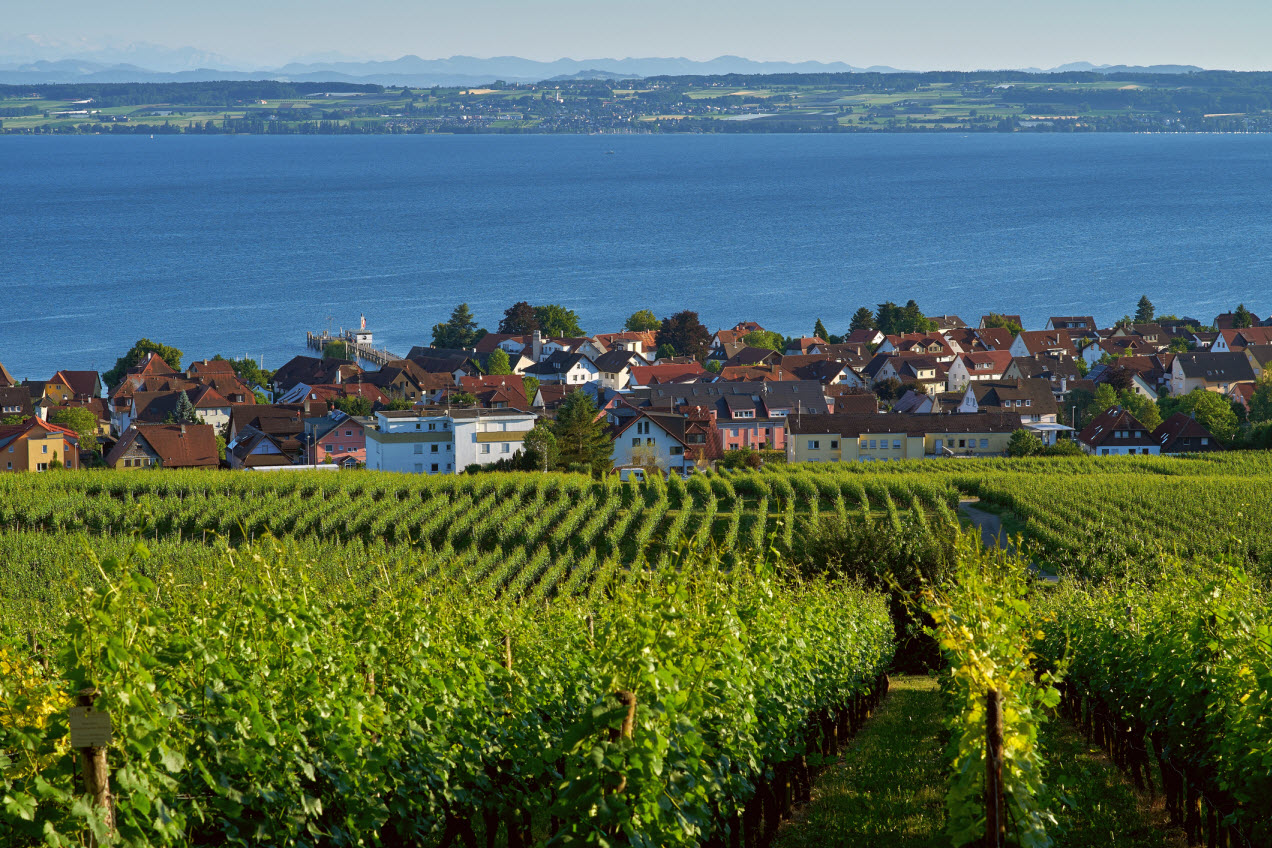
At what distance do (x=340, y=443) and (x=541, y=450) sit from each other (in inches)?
553

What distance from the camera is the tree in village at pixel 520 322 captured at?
91.5 metres

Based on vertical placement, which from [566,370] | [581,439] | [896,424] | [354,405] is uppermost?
[581,439]

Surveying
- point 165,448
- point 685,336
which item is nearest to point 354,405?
point 165,448

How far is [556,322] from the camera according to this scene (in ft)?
307

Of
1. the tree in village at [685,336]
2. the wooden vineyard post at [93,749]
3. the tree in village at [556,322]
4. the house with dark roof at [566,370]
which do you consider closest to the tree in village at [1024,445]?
the house with dark roof at [566,370]

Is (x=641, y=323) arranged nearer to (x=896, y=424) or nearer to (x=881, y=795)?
(x=896, y=424)

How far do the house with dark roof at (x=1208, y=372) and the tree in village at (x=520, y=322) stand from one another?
141 ft

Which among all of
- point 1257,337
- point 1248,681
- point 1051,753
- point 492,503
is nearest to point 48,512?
point 492,503

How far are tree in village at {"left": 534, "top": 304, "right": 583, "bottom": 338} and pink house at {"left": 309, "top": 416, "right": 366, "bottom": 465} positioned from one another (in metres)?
37.2

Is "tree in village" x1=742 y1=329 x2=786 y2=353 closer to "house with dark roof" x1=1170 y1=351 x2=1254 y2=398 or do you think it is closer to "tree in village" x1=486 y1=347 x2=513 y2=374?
"tree in village" x1=486 y1=347 x2=513 y2=374

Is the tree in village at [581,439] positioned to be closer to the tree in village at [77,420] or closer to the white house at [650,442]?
the white house at [650,442]

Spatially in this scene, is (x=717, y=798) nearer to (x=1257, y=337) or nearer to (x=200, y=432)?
(x=200, y=432)

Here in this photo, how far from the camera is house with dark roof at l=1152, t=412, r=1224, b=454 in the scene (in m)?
55.9

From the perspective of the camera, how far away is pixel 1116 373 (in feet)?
244
